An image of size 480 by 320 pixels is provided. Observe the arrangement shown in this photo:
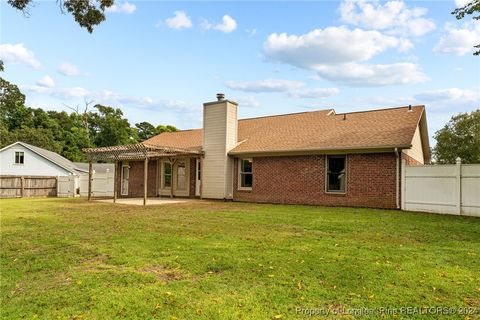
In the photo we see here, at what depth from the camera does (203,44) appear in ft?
48.6

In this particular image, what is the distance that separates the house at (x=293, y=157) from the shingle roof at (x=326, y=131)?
0.04 meters

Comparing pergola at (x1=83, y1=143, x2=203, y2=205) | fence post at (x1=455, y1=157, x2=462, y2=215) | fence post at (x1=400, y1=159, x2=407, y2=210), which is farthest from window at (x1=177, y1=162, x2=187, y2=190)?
fence post at (x1=455, y1=157, x2=462, y2=215)

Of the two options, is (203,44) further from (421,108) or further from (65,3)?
(421,108)

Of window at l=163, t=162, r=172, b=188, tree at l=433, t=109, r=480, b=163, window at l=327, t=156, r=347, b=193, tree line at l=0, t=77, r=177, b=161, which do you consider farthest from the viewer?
tree line at l=0, t=77, r=177, b=161

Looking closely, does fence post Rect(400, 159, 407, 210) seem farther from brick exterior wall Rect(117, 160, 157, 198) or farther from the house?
brick exterior wall Rect(117, 160, 157, 198)

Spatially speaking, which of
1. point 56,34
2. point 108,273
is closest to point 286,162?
point 56,34

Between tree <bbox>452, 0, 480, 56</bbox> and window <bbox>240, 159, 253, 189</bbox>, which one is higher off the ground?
tree <bbox>452, 0, 480, 56</bbox>

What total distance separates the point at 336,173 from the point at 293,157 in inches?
80.4

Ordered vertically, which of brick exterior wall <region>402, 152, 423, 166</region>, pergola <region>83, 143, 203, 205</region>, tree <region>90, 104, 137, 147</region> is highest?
tree <region>90, 104, 137, 147</region>

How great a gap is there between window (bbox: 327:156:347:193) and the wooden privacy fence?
21183 mm

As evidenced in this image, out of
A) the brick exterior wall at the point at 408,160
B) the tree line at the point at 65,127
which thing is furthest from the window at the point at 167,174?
the tree line at the point at 65,127

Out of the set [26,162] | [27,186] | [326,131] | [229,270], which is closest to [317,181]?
[326,131]

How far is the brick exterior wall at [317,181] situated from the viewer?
13.5 m

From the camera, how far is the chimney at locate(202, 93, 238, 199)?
1762cm
